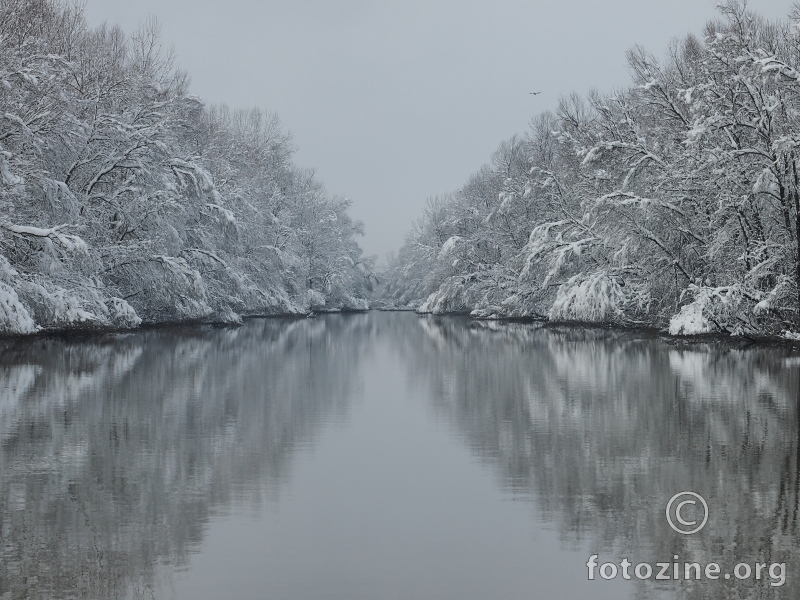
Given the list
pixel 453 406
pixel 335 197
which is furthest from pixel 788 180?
pixel 335 197

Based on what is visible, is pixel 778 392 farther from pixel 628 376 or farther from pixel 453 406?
pixel 453 406

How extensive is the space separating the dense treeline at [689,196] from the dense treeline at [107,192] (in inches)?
590

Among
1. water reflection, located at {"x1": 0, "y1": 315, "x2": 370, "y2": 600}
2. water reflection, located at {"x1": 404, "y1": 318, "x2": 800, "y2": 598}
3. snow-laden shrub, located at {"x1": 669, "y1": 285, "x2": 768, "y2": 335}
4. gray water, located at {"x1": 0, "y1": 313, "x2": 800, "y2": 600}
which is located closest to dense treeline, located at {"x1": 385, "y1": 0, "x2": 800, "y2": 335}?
snow-laden shrub, located at {"x1": 669, "y1": 285, "x2": 768, "y2": 335}

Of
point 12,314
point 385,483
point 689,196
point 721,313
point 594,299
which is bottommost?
point 385,483

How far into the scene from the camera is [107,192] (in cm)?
3362

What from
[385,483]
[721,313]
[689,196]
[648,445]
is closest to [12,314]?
[385,483]

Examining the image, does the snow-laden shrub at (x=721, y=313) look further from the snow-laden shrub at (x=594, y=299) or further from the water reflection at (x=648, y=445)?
the snow-laden shrub at (x=594, y=299)

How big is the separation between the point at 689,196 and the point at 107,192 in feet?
71.2

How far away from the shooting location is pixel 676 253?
31.4m

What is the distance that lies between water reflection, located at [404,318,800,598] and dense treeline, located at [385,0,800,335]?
233 inches

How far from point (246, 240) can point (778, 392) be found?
36.1m

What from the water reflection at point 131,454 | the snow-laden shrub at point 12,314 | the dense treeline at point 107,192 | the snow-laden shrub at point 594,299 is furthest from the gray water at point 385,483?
the snow-laden shrub at point 594,299

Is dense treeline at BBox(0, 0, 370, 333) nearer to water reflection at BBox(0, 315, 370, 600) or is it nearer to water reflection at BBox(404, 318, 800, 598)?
water reflection at BBox(0, 315, 370, 600)

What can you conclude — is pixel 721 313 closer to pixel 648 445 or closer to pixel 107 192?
pixel 648 445
